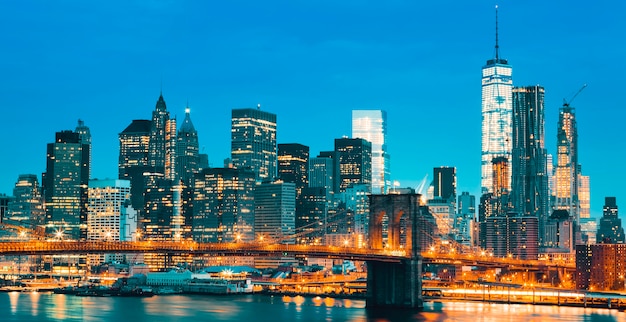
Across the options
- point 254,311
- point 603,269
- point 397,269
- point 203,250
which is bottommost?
point 254,311

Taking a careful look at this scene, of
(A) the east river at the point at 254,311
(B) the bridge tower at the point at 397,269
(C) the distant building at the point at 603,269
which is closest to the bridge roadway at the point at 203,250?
(B) the bridge tower at the point at 397,269

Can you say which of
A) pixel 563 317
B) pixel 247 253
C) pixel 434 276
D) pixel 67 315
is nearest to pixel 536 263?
pixel 434 276

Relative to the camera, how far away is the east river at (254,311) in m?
85.2

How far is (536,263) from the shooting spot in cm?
14425

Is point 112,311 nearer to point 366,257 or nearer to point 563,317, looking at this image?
point 366,257

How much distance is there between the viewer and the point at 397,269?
90.9 meters

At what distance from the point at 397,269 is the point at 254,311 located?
43.7 feet

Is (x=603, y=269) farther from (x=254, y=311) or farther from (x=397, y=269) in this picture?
(x=254, y=311)

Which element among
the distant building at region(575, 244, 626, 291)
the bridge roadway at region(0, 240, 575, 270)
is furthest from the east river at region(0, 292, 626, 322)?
the distant building at region(575, 244, 626, 291)

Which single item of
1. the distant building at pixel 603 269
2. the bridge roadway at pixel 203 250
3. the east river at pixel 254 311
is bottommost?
the east river at pixel 254 311

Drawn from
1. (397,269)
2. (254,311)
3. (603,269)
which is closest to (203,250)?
(254,311)

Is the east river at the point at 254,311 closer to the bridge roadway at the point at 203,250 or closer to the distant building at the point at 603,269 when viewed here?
the bridge roadway at the point at 203,250

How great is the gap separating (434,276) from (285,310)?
8100 cm

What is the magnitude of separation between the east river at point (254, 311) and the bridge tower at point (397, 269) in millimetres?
1695
